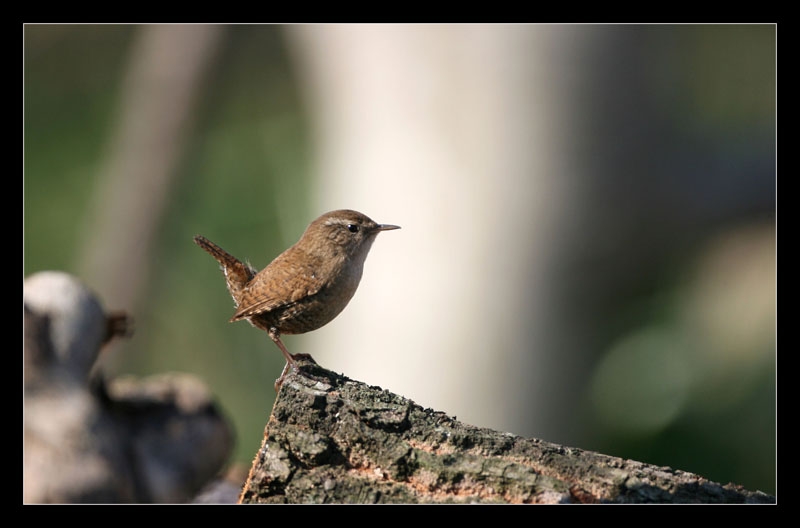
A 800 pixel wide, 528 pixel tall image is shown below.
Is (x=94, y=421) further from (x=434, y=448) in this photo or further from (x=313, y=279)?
(x=434, y=448)

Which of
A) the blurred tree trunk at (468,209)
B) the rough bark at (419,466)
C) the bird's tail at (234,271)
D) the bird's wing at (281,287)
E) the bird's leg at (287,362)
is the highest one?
A: the blurred tree trunk at (468,209)

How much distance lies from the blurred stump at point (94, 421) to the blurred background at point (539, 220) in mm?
2163

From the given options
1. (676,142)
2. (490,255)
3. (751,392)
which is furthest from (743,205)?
(490,255)

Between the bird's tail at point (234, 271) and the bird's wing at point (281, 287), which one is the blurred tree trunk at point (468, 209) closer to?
the bird's tail at point (234, 271)

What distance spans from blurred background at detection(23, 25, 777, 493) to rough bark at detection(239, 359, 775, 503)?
305cm

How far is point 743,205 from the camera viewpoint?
529 cm

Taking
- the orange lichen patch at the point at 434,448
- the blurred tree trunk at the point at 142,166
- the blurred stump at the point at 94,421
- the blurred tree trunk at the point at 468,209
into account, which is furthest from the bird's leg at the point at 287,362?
the blurred tree trunk at the point at 142,166

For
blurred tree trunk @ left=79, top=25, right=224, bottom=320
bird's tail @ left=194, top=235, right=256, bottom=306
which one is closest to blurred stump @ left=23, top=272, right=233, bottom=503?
bird's tail @ left=194, top=235, right=256, bottom=306

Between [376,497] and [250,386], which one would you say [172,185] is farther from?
[376,497]

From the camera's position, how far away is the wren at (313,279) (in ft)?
7.45

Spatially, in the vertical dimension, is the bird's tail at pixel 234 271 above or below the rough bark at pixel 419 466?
above

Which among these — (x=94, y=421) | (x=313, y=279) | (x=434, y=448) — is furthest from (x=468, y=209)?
(x=434, y=448)

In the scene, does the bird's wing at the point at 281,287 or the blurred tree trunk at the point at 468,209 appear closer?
the bird's wing at the point at 281,287

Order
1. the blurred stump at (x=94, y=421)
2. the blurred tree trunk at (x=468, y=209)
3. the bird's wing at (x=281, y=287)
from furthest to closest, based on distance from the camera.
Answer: the blurred tree trunk at (x=468, y=209), the blurred stump at (x=94, y=421), the bird's wing at (x=281, y=287)
